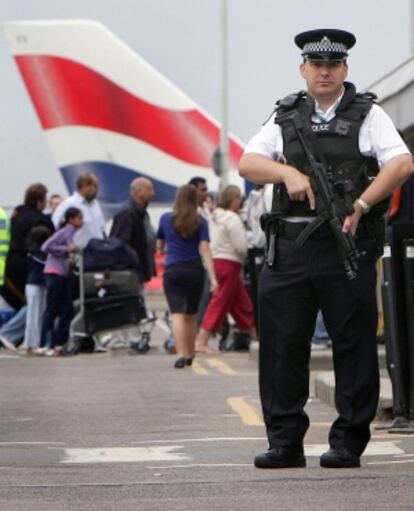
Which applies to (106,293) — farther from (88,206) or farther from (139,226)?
(88,206)

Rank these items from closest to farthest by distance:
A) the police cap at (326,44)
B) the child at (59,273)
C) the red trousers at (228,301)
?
the police cap at (326,44)
the red trousers at (228,301)
the child at (59,273)

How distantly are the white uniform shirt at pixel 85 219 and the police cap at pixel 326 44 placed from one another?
1166 cm

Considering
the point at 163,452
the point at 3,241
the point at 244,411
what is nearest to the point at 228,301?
the point at 3,241

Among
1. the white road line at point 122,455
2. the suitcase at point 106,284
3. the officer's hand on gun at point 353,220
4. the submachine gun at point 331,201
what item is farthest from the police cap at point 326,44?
the suitcase at point 106,284

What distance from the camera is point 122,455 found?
9.57 metres

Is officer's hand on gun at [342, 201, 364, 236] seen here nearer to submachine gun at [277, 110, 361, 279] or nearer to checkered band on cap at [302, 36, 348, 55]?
submachine gun at [277, 110, 361, 279]

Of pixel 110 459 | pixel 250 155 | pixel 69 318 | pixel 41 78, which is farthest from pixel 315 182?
pixel 41 78

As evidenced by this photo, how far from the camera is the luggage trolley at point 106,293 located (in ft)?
65.9

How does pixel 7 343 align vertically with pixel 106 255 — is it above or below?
below

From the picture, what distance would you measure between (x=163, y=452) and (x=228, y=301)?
32.6ft

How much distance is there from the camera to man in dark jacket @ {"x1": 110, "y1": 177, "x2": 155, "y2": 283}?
20.4 meters

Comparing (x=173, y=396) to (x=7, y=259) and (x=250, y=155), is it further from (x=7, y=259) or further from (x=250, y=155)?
(x=7, y=259)

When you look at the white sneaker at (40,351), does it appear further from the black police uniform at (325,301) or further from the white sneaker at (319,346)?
the black police uniform at (325,301)

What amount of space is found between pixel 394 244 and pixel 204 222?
282 inches
